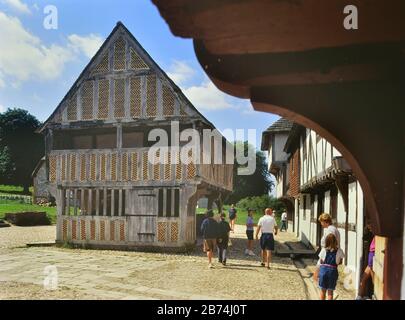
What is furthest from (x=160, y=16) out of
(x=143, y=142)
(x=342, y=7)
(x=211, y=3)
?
(x=143, y=142)

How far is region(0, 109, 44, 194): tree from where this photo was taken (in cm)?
5409

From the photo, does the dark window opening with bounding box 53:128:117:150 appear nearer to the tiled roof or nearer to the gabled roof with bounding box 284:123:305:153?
the gabled roof with bounding box 284:123:305:153

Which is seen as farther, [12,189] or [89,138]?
[12,189]

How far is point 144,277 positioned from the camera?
8.89 m

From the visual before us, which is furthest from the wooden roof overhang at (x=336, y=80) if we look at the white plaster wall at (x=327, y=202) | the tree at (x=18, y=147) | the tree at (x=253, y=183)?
the tree at (x=18, y=147)

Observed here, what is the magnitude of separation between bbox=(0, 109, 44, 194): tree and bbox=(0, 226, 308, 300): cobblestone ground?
44.9 meters

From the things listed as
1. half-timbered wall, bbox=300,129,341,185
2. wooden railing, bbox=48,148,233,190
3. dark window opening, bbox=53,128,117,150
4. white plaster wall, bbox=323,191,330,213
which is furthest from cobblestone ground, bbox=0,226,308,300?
dark window opening, bbox=53,128,117,150

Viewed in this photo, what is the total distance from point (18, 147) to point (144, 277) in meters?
55.0

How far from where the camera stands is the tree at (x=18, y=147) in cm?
5409

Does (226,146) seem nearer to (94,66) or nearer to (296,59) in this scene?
(94,66)

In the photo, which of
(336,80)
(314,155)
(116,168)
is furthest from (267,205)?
(336,80)

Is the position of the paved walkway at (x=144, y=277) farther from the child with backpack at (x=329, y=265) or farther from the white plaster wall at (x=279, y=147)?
the white plaster wall at (x=279, y=147)

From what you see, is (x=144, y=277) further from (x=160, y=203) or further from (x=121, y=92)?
(x=121, y=92)

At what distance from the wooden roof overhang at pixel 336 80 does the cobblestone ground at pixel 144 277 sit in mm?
5373
